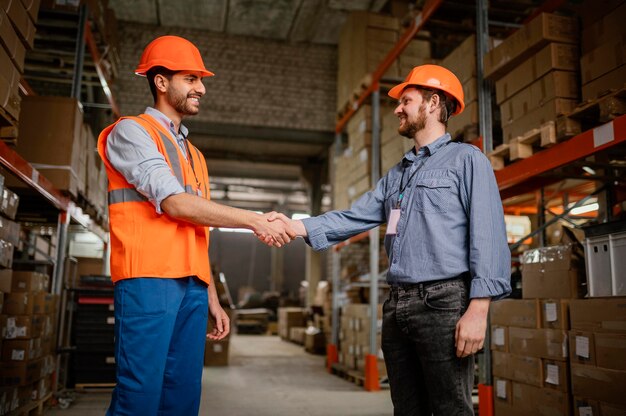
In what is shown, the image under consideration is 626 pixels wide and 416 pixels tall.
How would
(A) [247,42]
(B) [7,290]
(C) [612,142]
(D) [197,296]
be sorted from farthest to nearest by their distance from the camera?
(A) [247,42]
(B) [7,290]
(C) [612,142]
(D) [197,296]

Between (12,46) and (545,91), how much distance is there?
3.94 meters

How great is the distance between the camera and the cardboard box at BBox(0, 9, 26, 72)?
12.6 ft

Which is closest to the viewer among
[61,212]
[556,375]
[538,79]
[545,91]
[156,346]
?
[156,346]

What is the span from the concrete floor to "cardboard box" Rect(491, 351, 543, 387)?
4.61ft

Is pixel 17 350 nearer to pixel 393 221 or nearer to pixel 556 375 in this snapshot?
pixel 393 221

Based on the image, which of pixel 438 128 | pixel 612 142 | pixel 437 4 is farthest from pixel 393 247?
pixel 437 4

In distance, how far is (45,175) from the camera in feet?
19.0

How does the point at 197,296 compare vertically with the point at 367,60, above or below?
below

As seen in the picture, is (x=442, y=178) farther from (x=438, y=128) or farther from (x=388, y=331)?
(x=388, y=331)

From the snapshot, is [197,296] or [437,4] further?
[437,4]

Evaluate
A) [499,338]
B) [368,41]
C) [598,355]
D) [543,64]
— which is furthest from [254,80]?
[598,355]

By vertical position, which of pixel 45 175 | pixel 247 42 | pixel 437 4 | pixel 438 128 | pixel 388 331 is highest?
pixel 247 42

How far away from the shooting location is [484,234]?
2.26 m

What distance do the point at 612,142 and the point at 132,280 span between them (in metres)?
2.94
